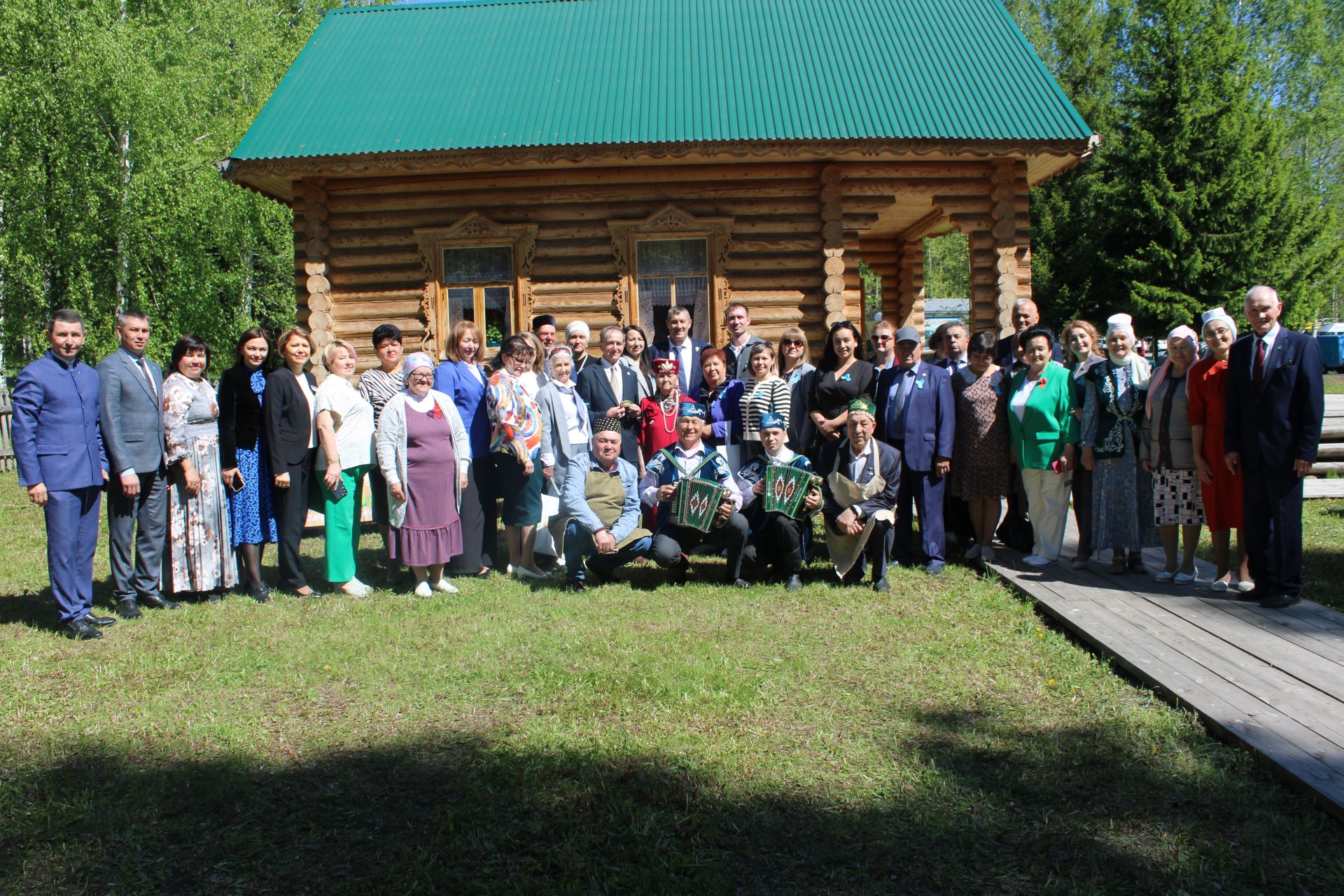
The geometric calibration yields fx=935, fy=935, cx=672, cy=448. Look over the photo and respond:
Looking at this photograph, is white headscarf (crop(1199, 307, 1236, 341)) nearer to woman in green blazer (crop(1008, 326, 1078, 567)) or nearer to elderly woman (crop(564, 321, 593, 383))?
woman in green blazer (crop(1008, 326, 1078, 567))

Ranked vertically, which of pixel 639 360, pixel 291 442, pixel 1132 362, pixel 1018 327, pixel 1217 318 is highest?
pixel 1018 327

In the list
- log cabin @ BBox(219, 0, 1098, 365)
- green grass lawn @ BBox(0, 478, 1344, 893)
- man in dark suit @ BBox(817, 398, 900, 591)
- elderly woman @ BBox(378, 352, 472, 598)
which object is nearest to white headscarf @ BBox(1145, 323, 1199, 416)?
man in dark suit @ BBox(817, 398, 900, 591)

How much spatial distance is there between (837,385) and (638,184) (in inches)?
190

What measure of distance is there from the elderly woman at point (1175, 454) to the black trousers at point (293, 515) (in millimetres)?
5715

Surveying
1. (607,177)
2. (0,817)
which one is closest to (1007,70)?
(607,177)

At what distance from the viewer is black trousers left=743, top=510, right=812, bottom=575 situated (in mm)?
6438

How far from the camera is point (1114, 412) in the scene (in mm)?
6441

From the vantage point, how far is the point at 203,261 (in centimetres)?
1997

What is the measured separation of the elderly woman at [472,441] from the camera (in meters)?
6.94

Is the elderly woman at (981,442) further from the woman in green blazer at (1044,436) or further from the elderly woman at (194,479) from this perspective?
the elderly woman at (194,479)

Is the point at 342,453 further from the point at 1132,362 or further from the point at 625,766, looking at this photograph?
the point at 1132,362

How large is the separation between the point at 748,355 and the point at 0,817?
18.2 feet

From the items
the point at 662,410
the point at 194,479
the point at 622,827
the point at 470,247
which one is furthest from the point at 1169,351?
the point at 470,247

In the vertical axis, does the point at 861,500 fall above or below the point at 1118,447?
below
